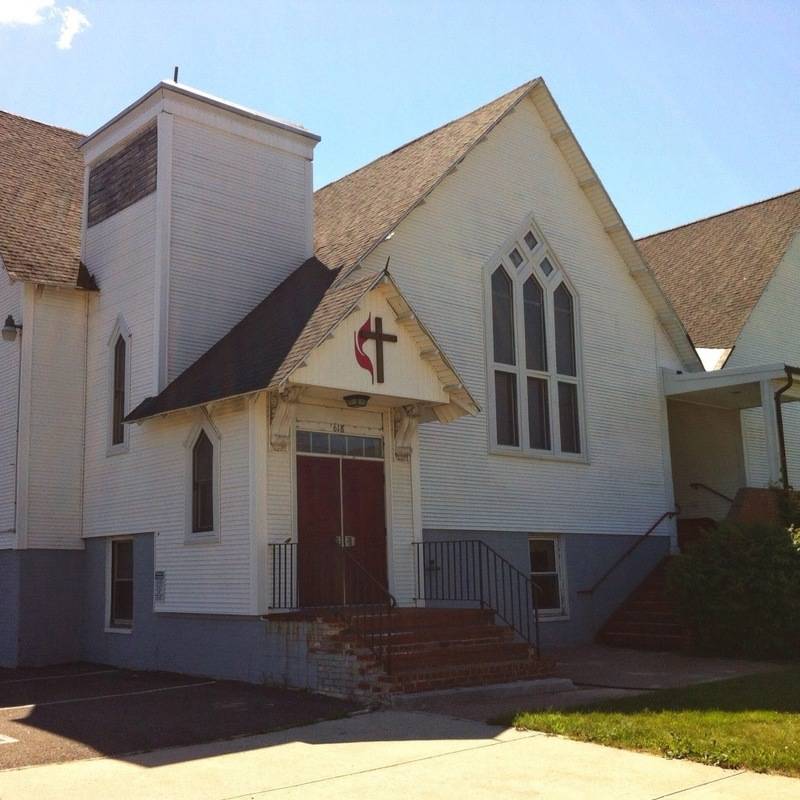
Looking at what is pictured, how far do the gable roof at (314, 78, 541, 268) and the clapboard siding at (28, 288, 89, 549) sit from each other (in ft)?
14.9

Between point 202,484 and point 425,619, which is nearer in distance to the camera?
point 425,619

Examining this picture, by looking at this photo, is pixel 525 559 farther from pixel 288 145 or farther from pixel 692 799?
pixel 692 799

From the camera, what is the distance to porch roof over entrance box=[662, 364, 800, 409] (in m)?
19.1

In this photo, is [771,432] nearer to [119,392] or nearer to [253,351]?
[253,351]

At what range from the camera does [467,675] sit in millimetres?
12195

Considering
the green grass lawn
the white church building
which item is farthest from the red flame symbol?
the green grass lawn

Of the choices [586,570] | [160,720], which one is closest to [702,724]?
[160,720]

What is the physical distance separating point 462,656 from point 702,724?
12.5 ft

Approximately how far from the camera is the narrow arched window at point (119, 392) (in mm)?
16750

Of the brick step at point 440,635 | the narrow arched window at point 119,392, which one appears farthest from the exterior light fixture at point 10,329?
the brick step at point 440,635

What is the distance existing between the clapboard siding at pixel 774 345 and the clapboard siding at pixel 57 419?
1379 cm

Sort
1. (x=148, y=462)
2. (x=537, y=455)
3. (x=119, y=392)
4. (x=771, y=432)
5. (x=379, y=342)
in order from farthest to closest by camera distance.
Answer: (x=771, y=432) < (x=537, y=455) < (x=119, y=392) < (x=148, y=462) < (x=379, y=342)

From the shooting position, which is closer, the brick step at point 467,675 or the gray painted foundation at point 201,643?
the brick step at point 467,675

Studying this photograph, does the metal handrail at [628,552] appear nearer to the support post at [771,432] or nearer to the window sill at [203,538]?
the support post at [771,432]
